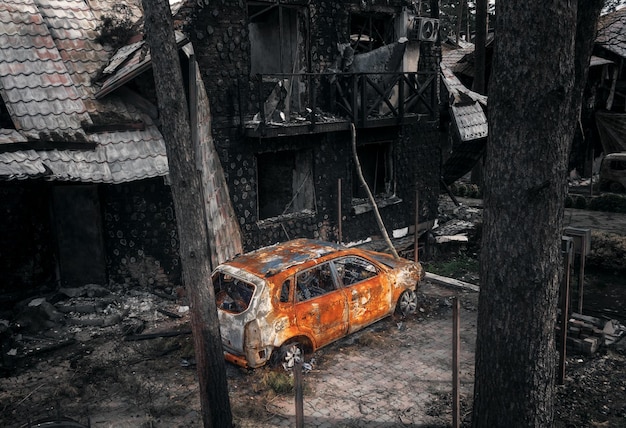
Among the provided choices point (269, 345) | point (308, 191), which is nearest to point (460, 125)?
point (308, 191)

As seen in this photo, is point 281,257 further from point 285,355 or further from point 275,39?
point 275,39

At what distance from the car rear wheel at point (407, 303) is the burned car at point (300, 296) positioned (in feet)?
0.07

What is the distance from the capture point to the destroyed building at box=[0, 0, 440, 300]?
9984 millimetres

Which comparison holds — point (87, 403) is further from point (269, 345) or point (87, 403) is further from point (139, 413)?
point (269, 345)

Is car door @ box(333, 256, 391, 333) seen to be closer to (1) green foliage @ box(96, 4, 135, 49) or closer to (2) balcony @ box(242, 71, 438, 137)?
(2) balcony @ box(242, 71, 438, 137)

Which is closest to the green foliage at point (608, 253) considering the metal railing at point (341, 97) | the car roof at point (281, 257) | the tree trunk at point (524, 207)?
the metal railing at point (341, 97)

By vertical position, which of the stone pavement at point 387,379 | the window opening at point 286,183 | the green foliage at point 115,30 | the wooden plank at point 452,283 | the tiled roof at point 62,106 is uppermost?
the green foliage at point 115,30

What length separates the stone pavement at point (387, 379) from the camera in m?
7.05

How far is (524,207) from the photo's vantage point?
5340mm

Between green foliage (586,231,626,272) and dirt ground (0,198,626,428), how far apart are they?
18.6 feet

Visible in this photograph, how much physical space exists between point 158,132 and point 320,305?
5.17m

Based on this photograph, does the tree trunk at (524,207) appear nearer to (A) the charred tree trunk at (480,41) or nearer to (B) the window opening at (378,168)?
(B) the window opening at (378,168)

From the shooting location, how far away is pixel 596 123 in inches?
958

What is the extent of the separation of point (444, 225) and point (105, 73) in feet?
35.4
